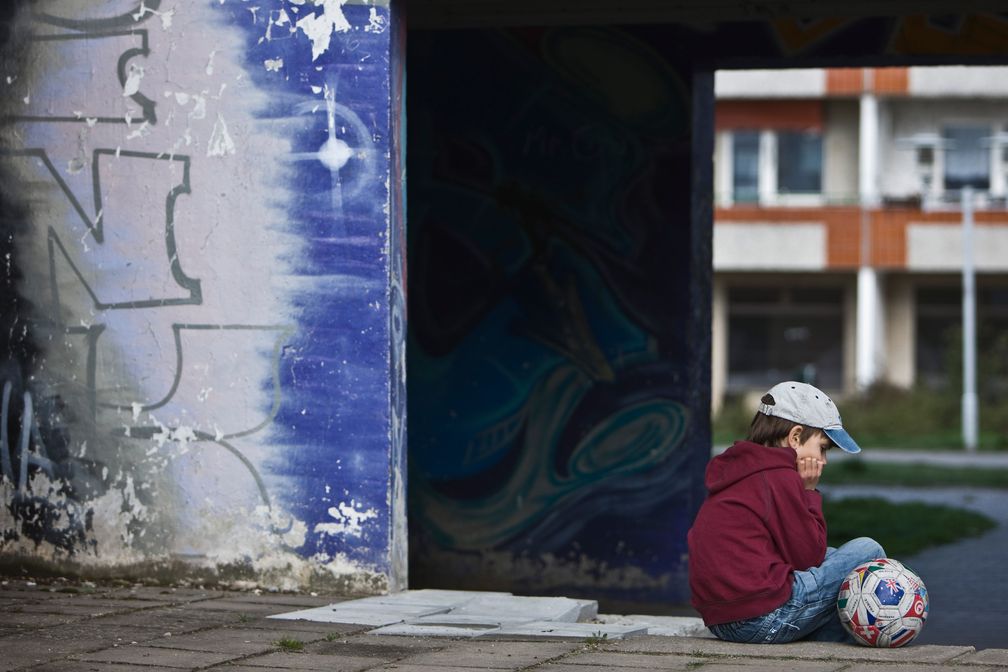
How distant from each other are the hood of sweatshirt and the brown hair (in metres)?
0.05

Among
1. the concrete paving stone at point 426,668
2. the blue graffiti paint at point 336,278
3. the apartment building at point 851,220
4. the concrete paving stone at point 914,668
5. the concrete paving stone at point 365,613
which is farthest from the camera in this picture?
the apartment building at point 851,220

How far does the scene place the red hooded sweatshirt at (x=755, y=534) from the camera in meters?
6.20

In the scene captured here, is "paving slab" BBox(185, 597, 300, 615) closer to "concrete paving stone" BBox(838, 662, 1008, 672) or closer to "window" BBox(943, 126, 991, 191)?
"concrete paving stone" BBox(838, 662, 1008, 672)

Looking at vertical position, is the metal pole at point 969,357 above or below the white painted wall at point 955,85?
below

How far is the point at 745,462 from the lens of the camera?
6305 mm

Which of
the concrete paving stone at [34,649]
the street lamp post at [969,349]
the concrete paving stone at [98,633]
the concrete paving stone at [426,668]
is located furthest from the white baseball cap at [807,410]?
the street lamp post at [969,349]

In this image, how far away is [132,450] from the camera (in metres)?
8.17

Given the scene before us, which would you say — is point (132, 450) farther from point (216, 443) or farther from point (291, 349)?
point (291, 349)

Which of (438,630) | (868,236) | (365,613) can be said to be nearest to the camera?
(438,630)

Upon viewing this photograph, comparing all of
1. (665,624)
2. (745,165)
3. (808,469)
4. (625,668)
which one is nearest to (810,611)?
(808,469)

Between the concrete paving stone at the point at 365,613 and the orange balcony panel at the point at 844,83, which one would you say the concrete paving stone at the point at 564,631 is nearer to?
the concrete paving stone at the point at 365,613

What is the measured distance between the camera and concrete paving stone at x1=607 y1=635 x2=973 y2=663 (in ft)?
19.7

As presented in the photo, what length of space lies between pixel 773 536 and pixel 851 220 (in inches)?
1166

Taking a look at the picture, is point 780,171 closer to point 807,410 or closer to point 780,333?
point 780,333
